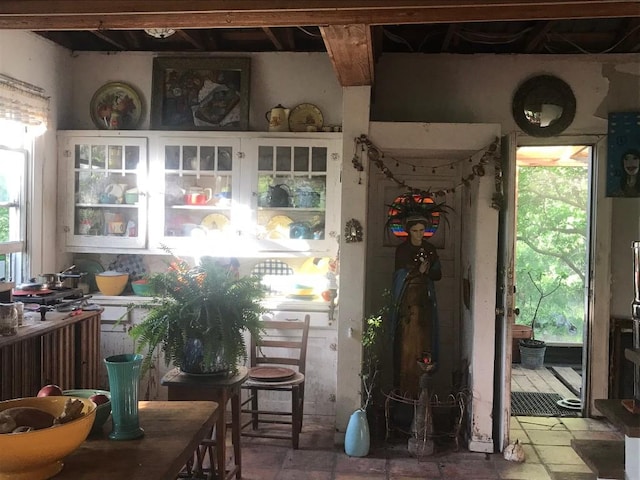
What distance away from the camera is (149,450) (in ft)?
5.47

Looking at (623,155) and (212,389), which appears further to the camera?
(623,155)

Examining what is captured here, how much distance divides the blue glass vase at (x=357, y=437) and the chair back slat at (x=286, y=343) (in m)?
0.53

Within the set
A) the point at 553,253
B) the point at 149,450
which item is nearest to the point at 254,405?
the point at 149,450

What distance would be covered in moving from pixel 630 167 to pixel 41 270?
14.4ft

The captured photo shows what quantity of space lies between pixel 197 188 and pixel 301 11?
2.41 metres

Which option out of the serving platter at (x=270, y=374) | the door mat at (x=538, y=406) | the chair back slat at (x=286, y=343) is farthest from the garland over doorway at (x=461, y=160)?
the door mat at (x=538, y=406)

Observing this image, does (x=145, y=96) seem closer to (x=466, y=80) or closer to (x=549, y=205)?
(x=466, y=80)

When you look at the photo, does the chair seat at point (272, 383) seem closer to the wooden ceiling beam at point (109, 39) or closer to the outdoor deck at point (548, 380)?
the outdoor deck at point (548, 380)

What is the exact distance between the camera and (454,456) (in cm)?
397

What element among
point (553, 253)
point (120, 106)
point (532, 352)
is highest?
point (120, 106)

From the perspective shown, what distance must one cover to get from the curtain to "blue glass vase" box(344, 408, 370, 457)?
2.98 m

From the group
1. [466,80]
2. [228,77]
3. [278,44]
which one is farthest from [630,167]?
[228,77]

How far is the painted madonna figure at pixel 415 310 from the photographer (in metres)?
4.22

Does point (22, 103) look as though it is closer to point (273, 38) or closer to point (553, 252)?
point (273, 38)
